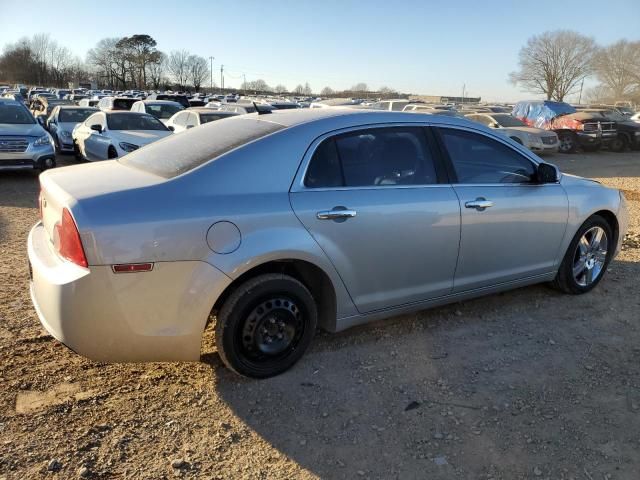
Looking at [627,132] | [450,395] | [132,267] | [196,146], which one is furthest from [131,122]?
[627,132]

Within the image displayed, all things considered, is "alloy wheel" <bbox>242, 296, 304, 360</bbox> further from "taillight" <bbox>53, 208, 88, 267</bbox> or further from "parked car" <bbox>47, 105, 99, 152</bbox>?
"parked car" <bbox>47, 105, 99, 152</bbox>

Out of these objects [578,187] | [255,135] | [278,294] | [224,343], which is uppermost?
[255,135]

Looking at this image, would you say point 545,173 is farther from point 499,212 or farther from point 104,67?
point 104,67

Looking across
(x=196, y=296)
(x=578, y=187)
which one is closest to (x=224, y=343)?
(x=196, y=296)

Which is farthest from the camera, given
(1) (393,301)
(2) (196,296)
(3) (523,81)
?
(3) (523,81)

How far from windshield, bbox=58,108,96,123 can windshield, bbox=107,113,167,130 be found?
452 centimetres

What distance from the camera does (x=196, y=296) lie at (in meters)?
2.81

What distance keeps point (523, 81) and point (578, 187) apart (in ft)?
275

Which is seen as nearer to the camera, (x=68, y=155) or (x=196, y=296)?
(x=196, y=296)

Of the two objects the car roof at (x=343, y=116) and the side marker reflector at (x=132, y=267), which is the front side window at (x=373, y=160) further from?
the side marker reflector at (x=132, y=267)

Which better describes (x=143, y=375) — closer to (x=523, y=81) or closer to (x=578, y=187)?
(x=578, y=187)

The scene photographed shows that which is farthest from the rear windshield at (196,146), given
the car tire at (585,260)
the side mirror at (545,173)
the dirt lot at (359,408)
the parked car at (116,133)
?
the parked car at (116,133)

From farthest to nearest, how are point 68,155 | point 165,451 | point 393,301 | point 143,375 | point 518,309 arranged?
point 68,155, point 518,309, point 393,301, point 143,375, point 165,451

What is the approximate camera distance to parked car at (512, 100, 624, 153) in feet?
65.9
